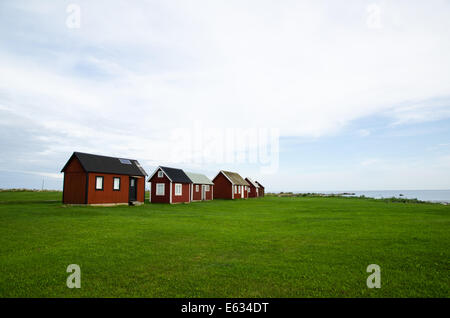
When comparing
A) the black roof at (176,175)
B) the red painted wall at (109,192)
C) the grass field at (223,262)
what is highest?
the black roof at (176,175)

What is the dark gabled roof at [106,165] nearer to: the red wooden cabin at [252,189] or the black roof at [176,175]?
the black roof at [176,175]

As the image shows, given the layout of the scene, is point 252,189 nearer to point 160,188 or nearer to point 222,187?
point 222,187

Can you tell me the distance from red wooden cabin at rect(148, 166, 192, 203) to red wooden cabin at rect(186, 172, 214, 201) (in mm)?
3929

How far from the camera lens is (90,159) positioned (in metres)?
33.0

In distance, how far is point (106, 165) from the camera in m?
34.4

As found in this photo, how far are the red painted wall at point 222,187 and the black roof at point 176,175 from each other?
517 inches

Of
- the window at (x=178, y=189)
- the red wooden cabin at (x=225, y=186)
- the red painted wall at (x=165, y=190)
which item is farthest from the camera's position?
the red wooden cabin at (x=225, y=186)

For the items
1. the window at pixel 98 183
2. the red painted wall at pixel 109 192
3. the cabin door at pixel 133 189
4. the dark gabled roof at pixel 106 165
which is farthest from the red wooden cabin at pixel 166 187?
the window at pixel 98 183

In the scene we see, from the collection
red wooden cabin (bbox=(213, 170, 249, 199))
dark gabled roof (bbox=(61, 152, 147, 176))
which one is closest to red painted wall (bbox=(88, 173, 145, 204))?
dark gabled roof (bbox=(61, 152, 147, 176))

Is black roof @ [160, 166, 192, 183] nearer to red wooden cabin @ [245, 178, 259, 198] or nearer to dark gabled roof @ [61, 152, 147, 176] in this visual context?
dark gabled roof @ [61, 152, 147, 176]

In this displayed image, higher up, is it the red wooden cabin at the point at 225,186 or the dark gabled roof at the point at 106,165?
the dark gabled roof at the point at 106,165

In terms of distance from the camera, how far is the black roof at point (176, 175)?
42.6m

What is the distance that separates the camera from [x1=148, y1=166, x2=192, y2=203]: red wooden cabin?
41.4 metres

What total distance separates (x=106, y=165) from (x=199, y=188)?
1929 cm
